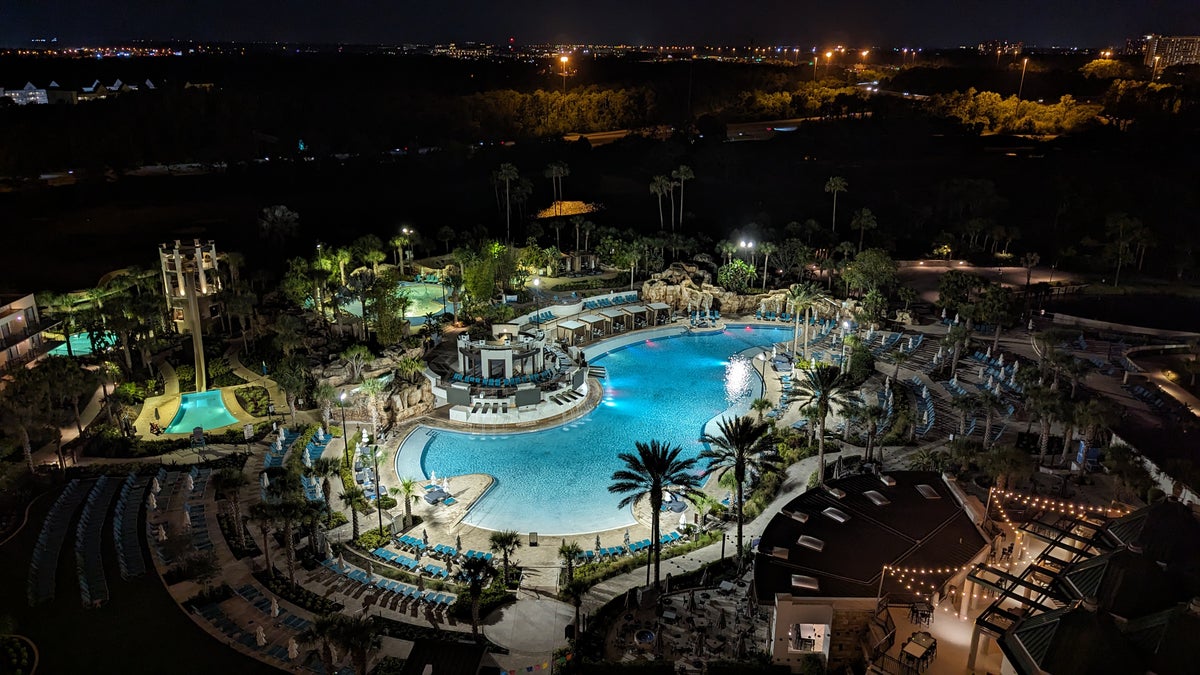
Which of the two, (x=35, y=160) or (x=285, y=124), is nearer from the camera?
(x=35, y=160)

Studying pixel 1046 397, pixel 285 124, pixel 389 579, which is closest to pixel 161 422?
pixel 389 579

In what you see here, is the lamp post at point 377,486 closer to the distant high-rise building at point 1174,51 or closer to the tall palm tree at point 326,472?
the tall palm tree at point 326,472

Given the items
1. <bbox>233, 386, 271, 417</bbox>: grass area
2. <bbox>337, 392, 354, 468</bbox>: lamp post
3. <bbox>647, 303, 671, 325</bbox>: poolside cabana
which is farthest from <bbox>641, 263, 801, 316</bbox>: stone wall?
<bbox>233, 386, 271, 417</bbox>: grass area

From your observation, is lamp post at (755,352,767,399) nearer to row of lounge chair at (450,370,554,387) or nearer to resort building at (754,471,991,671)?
row of lounge chair at (450,370,554,387)

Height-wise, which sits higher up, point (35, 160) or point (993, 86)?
point (993, 86)

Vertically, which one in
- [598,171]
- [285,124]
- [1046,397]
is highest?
[285,124]

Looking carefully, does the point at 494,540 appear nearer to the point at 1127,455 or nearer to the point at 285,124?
the point at 1127,455

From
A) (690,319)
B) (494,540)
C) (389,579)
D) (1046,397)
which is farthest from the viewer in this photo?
(690,319)

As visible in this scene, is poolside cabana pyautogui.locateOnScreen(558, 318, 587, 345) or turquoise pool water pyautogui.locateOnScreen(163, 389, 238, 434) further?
poolside cabana pyautogui.locateOnScreen(558, 318, 587, 345)
